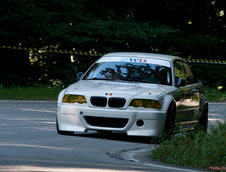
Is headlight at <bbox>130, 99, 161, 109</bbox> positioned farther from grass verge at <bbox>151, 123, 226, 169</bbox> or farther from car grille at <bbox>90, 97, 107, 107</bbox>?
grass verge at <bbox>151, 123, 226, 169</bbox>

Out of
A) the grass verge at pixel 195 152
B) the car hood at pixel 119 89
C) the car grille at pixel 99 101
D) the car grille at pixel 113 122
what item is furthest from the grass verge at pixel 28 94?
the grass verge at pixel 195 152

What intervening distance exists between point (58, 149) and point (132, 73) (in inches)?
131

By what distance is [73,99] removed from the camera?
12.4m

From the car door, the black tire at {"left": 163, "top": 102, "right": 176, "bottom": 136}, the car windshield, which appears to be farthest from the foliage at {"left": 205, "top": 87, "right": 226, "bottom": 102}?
the black tire at {"left": 163, "top": 102, "right": 176, "bottom": 136}

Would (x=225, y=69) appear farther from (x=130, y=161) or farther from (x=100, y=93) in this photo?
(x=130, y=161)

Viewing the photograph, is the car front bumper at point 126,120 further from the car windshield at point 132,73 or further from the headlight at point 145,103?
A: the car windshield at point 132,73

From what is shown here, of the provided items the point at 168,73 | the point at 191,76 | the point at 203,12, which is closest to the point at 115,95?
the point at 168,73

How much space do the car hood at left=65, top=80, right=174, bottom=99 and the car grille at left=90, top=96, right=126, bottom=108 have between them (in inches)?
2.7

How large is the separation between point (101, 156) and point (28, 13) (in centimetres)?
1858

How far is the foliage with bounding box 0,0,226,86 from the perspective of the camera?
28406 mm

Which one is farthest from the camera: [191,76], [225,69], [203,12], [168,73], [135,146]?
Answer: [203,12]

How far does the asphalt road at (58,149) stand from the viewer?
871cm

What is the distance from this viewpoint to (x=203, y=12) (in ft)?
119

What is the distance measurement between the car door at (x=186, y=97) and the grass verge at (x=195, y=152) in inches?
61.9
